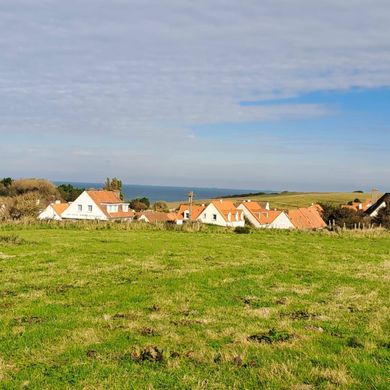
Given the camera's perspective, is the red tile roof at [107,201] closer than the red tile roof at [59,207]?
Yes

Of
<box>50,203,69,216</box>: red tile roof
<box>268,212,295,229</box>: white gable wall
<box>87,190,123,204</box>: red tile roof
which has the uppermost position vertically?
<box>87,190,123,204</box>: red tile roof

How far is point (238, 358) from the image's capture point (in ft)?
26.3

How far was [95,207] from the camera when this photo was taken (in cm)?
8019

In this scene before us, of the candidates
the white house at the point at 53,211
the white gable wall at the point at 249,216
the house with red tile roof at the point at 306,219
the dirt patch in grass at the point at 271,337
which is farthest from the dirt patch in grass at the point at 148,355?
the white gable wall at the point at 249,216

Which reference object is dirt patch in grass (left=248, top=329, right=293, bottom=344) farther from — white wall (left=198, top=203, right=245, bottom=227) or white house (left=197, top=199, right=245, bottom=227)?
white wall (left=198, top=203, right=245, bottom=227)

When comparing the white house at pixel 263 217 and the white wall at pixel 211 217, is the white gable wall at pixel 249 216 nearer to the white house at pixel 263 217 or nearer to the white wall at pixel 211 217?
the white house at pixel 263 217

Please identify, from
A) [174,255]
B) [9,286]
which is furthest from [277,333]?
[174,255]

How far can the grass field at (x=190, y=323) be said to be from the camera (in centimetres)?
740

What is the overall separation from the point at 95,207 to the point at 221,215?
21.9m

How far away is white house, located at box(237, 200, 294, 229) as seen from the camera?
81375 mm

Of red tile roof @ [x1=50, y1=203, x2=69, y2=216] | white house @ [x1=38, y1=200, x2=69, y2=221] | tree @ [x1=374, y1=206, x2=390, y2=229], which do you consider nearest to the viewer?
tree @ [x1=374, y1=206, x2=390, y2=229]

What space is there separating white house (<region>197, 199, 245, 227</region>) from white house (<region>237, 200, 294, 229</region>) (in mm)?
2820

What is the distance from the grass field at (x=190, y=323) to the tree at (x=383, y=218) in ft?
162

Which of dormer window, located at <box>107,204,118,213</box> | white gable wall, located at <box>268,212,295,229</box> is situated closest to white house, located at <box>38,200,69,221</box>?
dormer window, located at <box>107,204,118,213</box>
